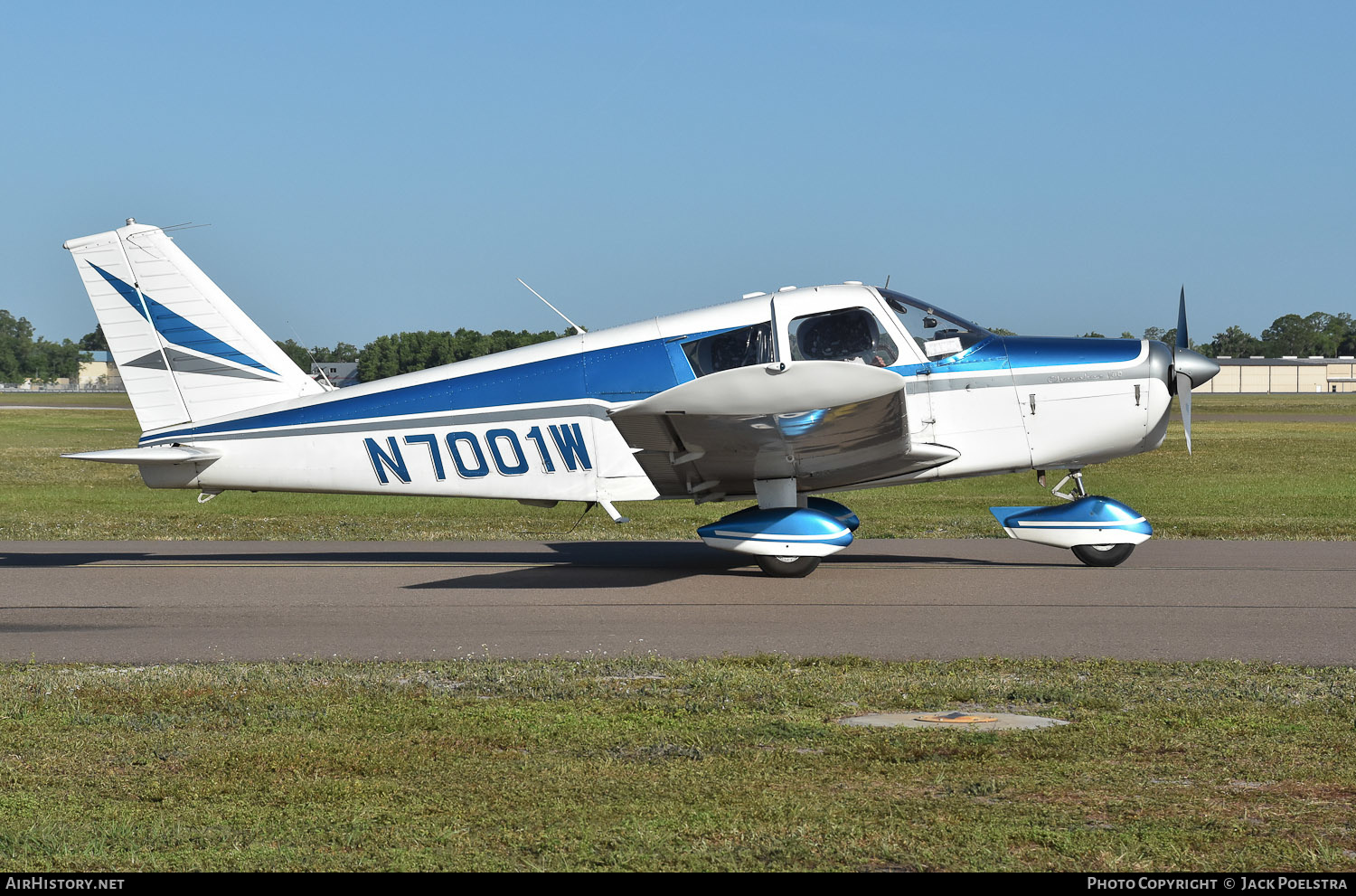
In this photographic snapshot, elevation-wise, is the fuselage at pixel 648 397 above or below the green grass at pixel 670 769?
above

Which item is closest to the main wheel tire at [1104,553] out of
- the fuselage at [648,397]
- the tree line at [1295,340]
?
the fuselage at [648,397]

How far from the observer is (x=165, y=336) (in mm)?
12281

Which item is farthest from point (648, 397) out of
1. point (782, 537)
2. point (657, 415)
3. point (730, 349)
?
point (782, 537)

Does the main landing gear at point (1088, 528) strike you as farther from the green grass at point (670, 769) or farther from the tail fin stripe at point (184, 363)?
the tail fin stripe at point (184, 363)

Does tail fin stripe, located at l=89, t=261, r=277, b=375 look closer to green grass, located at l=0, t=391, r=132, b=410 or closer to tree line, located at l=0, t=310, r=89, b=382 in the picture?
green grass, located at l=0, t=391, r=132, b=410

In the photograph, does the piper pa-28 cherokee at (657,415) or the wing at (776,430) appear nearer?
the wing at (776,430)

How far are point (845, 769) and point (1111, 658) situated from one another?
3248mm

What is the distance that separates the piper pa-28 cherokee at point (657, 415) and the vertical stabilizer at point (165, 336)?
2cm

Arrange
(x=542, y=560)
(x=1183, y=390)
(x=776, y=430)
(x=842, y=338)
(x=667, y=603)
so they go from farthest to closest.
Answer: (x=542, y=560), (x=1183, y=390), (x=842, y=338), (x=776, y=430), (x=667, y=603)

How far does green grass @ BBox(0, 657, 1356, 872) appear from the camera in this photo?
4215 millimetres

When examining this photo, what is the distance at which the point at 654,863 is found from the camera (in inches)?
161

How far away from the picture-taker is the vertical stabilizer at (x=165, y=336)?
1223 centimetres

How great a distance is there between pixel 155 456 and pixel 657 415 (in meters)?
4.84

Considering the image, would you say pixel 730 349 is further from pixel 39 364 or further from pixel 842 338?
pixel 39 364
